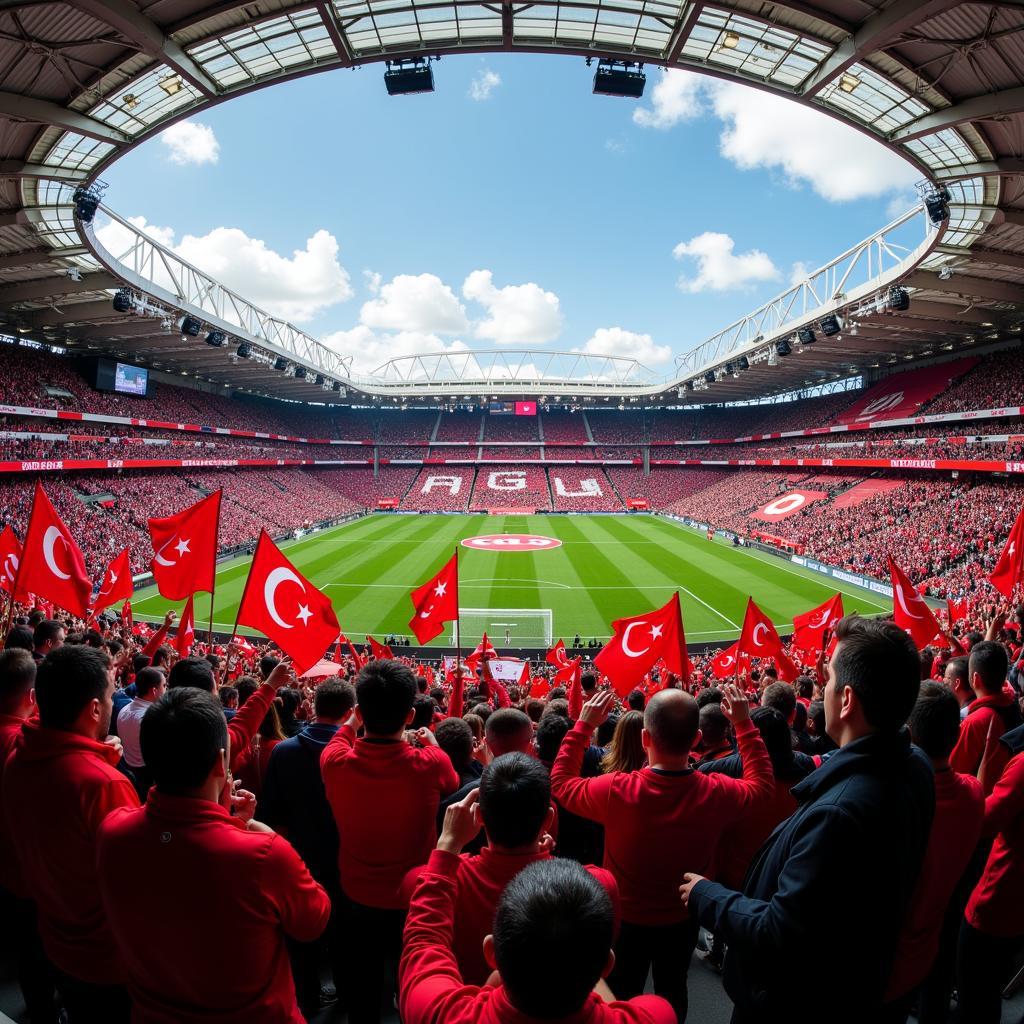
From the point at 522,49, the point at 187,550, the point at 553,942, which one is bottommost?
the point at 553,942

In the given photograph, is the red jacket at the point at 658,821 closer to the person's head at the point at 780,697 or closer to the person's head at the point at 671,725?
the person's head at the point at 671,725

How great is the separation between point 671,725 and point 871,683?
953 mm

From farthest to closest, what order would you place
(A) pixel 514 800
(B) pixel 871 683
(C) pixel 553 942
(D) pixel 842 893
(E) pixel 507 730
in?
1. (E) pixel 507 730
2. (B) pixel 871 683
3. (A) pixel 514 800
4. (D) pixel 842 893
5. (C) pixel 553 942

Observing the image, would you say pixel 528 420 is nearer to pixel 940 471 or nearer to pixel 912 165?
pixel 940 471

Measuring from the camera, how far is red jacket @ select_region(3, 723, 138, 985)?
2623mm

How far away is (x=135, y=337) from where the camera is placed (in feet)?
116

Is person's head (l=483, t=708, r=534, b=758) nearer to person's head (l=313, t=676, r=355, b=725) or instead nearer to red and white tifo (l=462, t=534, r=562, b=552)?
person's head (l=313, t=676, r=355, b=725)

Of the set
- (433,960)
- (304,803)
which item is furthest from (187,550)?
(433,960)

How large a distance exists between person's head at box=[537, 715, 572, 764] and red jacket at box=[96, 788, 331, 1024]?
224 centimetres

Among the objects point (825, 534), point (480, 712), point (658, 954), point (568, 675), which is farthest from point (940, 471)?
point (658, 954)

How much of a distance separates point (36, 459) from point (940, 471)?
50929mm

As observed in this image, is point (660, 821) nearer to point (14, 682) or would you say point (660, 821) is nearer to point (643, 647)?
point (14, 682)

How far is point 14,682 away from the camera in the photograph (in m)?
3.42

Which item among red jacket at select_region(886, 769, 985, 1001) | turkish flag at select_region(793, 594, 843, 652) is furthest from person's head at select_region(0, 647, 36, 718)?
turkish flag at select_region(793, 594, 843, 652)
